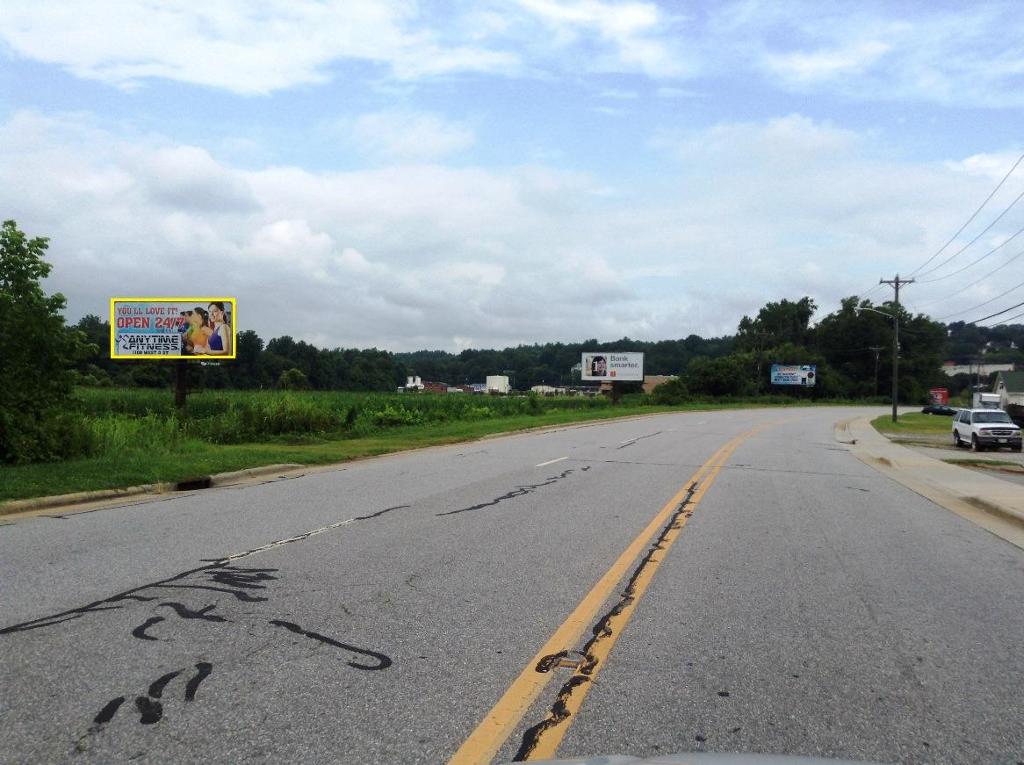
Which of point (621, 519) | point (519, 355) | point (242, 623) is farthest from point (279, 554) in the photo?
point (519, 355)

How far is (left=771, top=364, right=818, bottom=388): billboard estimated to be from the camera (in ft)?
345

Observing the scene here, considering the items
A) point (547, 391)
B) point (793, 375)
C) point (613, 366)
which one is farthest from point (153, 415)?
point (793, 375)

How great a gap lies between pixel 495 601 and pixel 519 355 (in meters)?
158

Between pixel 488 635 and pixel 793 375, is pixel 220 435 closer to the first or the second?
pixel 488 635

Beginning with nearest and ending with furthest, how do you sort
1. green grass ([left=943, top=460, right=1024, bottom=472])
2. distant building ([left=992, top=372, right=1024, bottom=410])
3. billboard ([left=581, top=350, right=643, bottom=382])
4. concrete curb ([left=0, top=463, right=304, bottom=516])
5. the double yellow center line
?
the double yellow center line < concrete curb ([left=0, top=463, right=304, bottom=516]) < green grass ([left=943, top=460, right=1024, bottom=472]) < billboard ([left=581, top=350, right=643, bottom=382]) < distant building ([left=992, top=372, right=1024, bottom=410])

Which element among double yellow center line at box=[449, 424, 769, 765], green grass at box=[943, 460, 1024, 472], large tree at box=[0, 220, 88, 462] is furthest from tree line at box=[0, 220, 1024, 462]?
green grass at box=[943, 460, 1024, 472]

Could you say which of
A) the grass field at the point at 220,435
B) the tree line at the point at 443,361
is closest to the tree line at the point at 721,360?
the tree line at the point at 443,361

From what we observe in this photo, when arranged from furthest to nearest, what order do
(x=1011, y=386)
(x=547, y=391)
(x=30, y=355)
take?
(x=547, y=391), (x=1011, y=386), (x=30, y=355)

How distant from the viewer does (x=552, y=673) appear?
190 inches

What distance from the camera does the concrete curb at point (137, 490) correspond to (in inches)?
428

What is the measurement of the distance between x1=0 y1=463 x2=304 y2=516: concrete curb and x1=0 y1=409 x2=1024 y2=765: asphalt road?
3.21 ft

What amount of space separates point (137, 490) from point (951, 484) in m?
15.2

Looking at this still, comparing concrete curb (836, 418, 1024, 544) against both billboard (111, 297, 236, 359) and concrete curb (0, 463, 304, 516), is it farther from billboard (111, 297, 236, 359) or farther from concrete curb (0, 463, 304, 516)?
billboard (111, 297, 236, 359)

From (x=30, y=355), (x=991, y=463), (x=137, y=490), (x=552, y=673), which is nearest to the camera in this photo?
(x=552, y=673)
